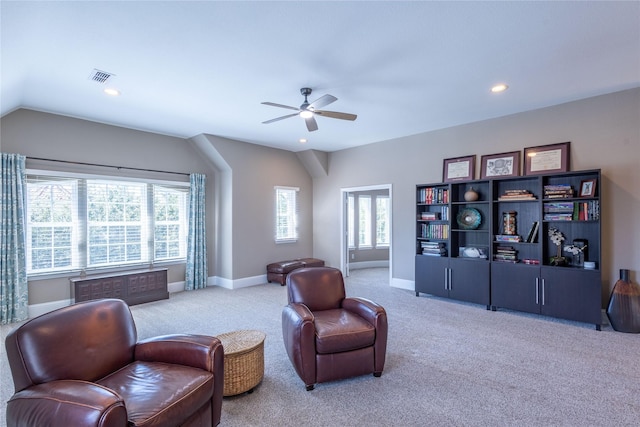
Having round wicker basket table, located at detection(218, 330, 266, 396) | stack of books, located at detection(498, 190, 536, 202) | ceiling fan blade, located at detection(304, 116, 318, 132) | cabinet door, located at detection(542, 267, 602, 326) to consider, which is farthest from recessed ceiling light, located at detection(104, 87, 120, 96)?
cabinet door, located at detection(542, 267, 602, 326)

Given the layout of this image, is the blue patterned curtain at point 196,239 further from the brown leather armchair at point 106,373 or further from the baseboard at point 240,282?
the brown leather armchair at point 106,373

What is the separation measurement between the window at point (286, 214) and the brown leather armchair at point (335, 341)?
432 centimetres

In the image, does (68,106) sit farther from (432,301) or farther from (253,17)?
(432,301)

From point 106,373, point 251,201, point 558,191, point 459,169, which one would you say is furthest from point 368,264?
point 106,373

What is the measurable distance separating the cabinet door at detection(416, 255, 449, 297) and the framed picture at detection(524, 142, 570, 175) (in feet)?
5.98

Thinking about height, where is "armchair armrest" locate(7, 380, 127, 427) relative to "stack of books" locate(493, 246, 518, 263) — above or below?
below

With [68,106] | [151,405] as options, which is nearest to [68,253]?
[68,106]

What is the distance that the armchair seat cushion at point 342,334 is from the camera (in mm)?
2605

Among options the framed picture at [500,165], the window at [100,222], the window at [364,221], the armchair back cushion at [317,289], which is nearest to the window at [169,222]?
the window at [100,222]

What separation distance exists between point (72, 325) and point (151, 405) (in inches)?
30.5

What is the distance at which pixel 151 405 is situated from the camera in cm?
164

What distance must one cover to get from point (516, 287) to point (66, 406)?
4960 mm

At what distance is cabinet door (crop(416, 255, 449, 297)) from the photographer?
5287mm

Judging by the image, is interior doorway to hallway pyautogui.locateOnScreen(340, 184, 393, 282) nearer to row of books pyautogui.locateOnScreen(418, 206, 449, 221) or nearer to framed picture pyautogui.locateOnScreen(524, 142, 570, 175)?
row of books pyautogui.locateOnScreen(418, 206, 449, 221)
